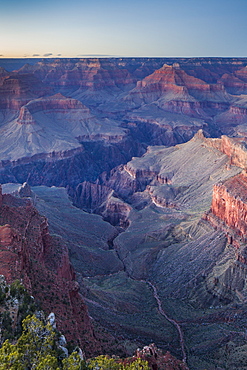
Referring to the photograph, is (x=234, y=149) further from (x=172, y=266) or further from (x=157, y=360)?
(x=157, y=360)

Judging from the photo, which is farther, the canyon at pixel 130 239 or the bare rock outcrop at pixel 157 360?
the canyon at pixel 130 239

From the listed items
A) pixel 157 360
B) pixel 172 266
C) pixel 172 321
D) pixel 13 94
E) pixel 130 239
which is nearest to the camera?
pixel 157 360

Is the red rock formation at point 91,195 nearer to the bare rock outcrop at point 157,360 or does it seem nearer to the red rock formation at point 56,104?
the red rock formation at point 56,104

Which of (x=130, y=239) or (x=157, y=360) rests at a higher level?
(x=157, y=360)

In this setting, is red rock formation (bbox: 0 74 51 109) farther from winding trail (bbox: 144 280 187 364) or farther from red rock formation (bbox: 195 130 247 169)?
winding trail (bbox: 144 280 187 364)

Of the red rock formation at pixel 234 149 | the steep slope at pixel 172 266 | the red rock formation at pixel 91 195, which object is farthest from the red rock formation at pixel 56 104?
the red rock formation at pixel 234 149

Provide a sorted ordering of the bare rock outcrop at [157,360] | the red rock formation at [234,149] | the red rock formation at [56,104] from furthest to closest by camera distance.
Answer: the red rock formation at [56,104] → the red rock formation at [234,149] → the bare rock outcrop at [157,360]

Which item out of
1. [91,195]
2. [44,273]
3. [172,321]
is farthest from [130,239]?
[44,273]
